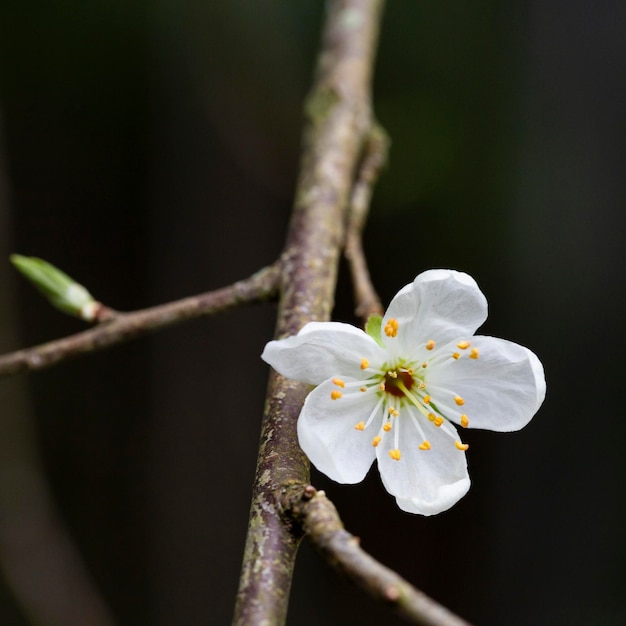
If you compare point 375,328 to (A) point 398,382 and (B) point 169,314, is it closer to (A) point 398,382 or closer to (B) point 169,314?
(A) point 398,382

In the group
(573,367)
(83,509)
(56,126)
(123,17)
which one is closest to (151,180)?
(56,126)

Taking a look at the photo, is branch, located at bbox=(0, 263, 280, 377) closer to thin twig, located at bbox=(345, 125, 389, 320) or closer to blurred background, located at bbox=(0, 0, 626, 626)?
thin twig, located at bbox=(345, 125, 389, 320)

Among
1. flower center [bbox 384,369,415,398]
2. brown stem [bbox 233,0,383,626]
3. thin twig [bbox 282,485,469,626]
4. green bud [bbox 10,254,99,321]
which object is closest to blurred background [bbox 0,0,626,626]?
brown stem [bbox 233,0,383,626]

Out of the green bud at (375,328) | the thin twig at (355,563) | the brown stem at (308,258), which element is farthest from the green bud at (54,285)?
the thin twig at (355,563)

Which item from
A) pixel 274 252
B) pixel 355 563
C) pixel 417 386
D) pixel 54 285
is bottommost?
pixel 355 563

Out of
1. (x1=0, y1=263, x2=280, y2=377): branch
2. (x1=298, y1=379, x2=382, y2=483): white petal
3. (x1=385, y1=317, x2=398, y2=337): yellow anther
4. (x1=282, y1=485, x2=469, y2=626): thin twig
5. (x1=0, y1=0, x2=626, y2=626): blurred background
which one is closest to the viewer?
(x1=282, y1=485, x2=469, y2=626): thin twig

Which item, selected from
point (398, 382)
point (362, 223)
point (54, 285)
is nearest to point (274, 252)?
point (362, 223)
